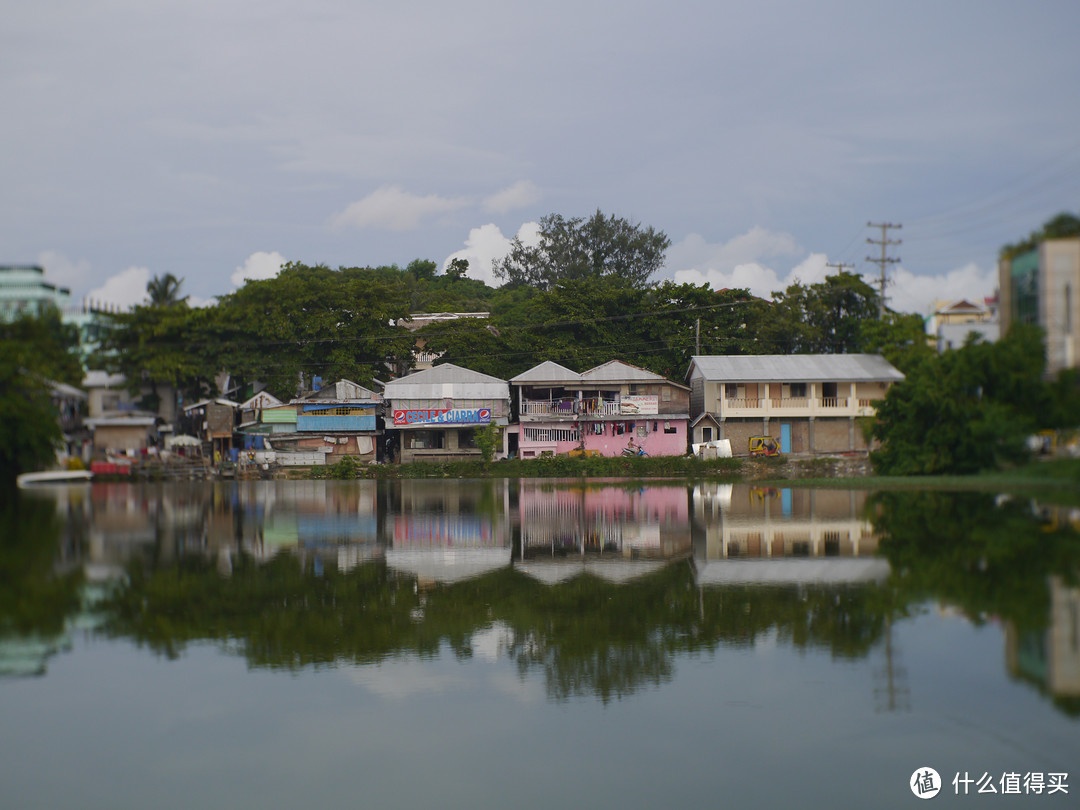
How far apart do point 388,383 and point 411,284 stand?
74.9 ft

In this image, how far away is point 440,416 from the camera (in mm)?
40719

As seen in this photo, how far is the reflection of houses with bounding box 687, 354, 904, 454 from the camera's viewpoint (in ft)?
125

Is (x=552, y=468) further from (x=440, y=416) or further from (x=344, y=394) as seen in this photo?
(x=344, y=394)

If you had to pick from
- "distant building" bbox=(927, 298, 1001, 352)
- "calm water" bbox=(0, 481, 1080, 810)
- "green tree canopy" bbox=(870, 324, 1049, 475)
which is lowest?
"calm water" bbox=(0, 481, 1080, 810)

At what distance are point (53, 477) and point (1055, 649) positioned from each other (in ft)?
54.2

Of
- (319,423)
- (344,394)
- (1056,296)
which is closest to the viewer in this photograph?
(1056,296)

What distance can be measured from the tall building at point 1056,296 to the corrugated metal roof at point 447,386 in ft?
119

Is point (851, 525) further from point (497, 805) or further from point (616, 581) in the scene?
point (497, 805)

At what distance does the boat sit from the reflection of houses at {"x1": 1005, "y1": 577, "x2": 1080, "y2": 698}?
51.3 ft

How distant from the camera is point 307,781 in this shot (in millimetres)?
6145

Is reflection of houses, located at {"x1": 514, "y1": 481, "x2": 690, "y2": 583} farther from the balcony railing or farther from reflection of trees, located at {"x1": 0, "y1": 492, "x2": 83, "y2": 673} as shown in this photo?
the balcony railing

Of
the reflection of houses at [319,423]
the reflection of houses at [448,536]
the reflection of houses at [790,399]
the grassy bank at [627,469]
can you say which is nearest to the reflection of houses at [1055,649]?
the reflection of houses at [448,536]

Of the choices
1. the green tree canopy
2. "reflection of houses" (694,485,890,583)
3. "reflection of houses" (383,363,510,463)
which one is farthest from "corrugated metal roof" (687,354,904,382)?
the green tree canopy

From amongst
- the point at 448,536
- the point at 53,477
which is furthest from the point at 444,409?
the point at 53,477
